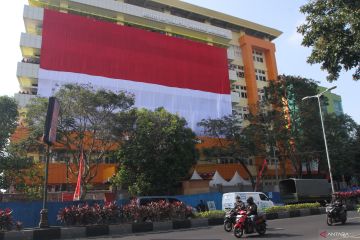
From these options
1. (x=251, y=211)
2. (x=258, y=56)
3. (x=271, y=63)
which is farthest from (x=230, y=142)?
(x=251, y=211)

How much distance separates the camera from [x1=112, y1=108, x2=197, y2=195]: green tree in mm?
31828

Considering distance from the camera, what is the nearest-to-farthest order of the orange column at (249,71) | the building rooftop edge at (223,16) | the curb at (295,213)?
the curb at (295,213) → the building rooftop edge at (223,16) → the orange column at (249,71)

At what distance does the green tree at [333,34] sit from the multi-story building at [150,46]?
108 feet

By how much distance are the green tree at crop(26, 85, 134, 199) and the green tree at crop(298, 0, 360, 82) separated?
18797 millimetres

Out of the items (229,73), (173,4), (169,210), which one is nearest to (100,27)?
(173,4)

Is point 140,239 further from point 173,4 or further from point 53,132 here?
point 173,4

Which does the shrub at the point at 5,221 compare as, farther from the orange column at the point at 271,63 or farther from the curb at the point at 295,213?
the orange column at the point at 271,63

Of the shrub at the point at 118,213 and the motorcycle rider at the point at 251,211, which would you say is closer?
the motorcycle rider at the point at 251,211

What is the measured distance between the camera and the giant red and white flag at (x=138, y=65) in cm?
4359

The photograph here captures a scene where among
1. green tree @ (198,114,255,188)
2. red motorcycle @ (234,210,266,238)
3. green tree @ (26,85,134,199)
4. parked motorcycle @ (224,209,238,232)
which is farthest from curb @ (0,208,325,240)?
green tree @ (198,114,255,188)

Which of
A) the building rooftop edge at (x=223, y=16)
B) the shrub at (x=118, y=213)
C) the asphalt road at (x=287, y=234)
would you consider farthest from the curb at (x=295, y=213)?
the building rooftop edge at (x=223, y=16)

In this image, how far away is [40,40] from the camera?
43344mm

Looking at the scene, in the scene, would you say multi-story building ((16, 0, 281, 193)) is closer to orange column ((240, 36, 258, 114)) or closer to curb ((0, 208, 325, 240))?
orange column ((240, 36, 258, 114))

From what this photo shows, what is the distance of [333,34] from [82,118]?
21313 mm
